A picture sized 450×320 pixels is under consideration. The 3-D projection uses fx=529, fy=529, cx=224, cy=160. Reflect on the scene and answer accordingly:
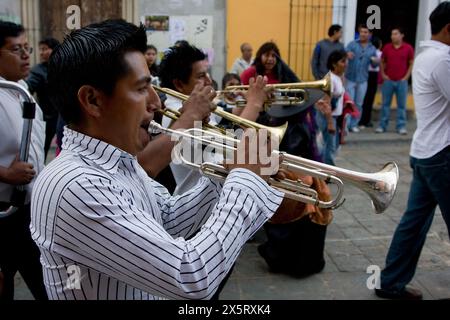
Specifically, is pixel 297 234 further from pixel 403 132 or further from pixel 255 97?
pixel 403 132

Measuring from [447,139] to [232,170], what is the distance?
6.85 ft

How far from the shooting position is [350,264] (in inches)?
156

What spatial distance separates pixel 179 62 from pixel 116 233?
1.93m

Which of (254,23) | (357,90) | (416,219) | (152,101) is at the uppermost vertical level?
(254,23)

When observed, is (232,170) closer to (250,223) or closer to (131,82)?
(250,223)

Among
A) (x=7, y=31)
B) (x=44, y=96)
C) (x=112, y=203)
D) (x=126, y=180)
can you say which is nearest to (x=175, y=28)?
(x=44, y=96)

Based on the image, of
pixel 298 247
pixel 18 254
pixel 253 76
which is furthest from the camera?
pixel 253 76

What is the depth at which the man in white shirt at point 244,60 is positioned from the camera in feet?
28.4

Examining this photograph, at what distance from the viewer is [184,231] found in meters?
1.70

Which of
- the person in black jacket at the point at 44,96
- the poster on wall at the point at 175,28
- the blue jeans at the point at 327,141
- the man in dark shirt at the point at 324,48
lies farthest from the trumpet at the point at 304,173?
the poster on wall at the point at 175,28

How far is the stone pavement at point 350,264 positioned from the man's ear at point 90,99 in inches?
93.5
